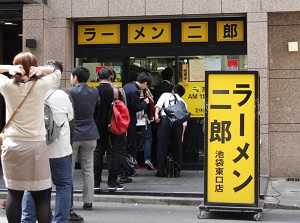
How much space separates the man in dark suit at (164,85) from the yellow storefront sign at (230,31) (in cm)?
123

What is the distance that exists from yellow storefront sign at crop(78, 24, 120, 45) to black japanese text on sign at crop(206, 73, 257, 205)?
16.0 ft

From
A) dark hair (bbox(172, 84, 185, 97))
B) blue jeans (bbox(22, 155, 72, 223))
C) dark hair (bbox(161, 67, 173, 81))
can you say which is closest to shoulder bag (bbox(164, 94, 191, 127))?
dark hair (bbox(172, 84, 185, 97))

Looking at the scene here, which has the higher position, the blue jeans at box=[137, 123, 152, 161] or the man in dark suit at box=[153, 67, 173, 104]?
the man in dark suit at box=[153, 67, 173, 104]

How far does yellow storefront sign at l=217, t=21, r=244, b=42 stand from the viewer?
1173cm

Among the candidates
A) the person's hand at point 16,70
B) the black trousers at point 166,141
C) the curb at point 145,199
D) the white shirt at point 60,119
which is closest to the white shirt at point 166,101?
the black trousers at point 166,141

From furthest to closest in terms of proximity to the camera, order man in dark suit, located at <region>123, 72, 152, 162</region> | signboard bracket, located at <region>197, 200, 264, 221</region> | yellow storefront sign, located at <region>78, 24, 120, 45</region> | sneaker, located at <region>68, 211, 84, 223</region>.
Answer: yellow storefront sign, located at <region>78, 24, 120, 45</region>, man in dark suit, located at <region>123, 72, 152, 162</region>, signboard bracket, located at <region>197, 200, 264, 221</region>, sneaker, located at <region>68, 211, 84, 223</region>

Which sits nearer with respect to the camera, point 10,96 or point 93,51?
point 10,96

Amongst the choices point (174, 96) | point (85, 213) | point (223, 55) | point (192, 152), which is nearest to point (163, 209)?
point (85, 213)

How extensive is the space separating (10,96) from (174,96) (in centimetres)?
579

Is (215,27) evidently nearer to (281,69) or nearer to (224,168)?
(281,69)

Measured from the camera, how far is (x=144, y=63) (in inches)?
481

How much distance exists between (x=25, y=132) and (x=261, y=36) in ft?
22.8

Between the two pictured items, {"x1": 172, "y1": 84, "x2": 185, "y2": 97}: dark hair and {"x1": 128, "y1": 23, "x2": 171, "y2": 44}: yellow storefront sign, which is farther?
{"x1": 128, "y1": 23, "x2": 171, "y2": 44}: yellow storefront sign

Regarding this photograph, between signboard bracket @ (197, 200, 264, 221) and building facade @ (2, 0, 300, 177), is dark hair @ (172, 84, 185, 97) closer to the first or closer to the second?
building facade @ (2, 0, 300, 177)
